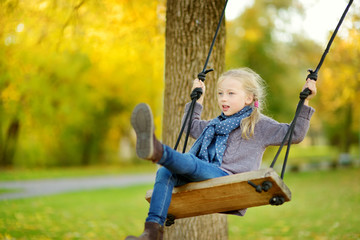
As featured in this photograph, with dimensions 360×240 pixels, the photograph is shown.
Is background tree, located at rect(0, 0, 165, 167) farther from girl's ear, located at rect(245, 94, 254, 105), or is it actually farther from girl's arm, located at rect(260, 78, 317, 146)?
girl's arm, located at rect(260, 78, 317, 146)

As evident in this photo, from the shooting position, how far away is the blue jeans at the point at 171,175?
8.44 ft

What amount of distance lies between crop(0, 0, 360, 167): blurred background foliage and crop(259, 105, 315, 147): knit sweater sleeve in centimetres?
416

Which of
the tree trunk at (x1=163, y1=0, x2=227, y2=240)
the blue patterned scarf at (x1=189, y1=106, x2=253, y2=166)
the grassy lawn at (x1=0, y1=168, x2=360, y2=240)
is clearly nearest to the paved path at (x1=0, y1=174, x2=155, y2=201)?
the grassy lawn at (x1=0, y1=168, x2=360, y2=240)

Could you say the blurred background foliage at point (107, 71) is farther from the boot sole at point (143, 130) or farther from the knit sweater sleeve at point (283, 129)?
the knit sweater sleeve at point (283, 129)

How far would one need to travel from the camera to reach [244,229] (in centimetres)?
724

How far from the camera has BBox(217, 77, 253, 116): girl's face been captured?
319cm

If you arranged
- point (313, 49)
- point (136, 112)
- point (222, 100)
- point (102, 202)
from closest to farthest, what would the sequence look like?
point (136, 112), point (222, 100), point (102, 202), point (313, 49)

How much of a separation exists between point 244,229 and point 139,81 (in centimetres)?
1139

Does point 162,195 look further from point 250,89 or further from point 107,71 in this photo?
point 107,71

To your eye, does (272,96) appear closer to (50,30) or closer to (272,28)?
(272,28)

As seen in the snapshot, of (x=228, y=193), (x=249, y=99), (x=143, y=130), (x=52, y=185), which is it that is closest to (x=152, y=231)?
(x=228, y=193)

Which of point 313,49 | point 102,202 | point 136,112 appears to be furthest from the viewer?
point 313,49

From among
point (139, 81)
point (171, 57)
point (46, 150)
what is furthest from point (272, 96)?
point (171, 57)

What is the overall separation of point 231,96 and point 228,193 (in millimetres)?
828
